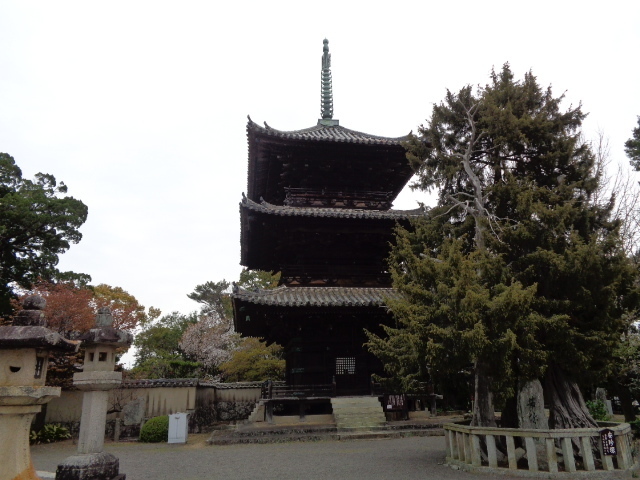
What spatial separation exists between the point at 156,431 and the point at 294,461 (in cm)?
929

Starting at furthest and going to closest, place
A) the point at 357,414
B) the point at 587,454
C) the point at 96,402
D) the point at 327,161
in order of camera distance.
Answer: the point at 327,161 < the point at 357,414 < the point at 587,454 < the point at 96,402

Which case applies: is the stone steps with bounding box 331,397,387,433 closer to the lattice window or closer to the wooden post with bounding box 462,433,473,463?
the lattice window

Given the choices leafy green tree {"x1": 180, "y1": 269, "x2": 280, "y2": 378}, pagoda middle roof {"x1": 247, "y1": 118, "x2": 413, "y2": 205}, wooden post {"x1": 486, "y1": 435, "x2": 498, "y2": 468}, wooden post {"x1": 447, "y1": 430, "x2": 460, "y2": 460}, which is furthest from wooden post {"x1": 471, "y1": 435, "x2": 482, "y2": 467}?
leafy green tree {"x1": 180, "y1": 269, "x2": 280, "y2": 378}

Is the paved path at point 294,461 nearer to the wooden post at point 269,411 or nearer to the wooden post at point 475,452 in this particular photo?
the wooden post at point 475,452

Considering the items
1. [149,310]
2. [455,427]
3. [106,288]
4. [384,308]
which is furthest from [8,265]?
[455,427]

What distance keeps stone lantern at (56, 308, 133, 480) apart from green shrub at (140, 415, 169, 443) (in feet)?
34.3

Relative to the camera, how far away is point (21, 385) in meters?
6.09

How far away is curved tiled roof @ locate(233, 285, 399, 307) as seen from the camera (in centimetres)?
1438

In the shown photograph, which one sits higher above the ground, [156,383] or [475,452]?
[156,383]

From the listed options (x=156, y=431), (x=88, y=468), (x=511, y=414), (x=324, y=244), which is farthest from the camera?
(x=156, y=431)

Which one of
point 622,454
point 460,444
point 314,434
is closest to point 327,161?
point 314,434

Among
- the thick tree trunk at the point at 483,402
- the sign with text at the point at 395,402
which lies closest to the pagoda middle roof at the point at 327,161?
the sign with text at the point at 395,402

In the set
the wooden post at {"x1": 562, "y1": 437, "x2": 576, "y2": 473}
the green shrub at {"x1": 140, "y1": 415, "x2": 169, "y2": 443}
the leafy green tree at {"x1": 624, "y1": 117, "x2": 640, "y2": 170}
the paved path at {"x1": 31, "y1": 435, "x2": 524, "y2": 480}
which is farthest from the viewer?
the leafy green tree at {"x1": 624, "y1": 117, "x2": 640, "y2": 170}

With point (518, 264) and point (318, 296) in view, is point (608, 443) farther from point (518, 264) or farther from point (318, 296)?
point (318, 296)
